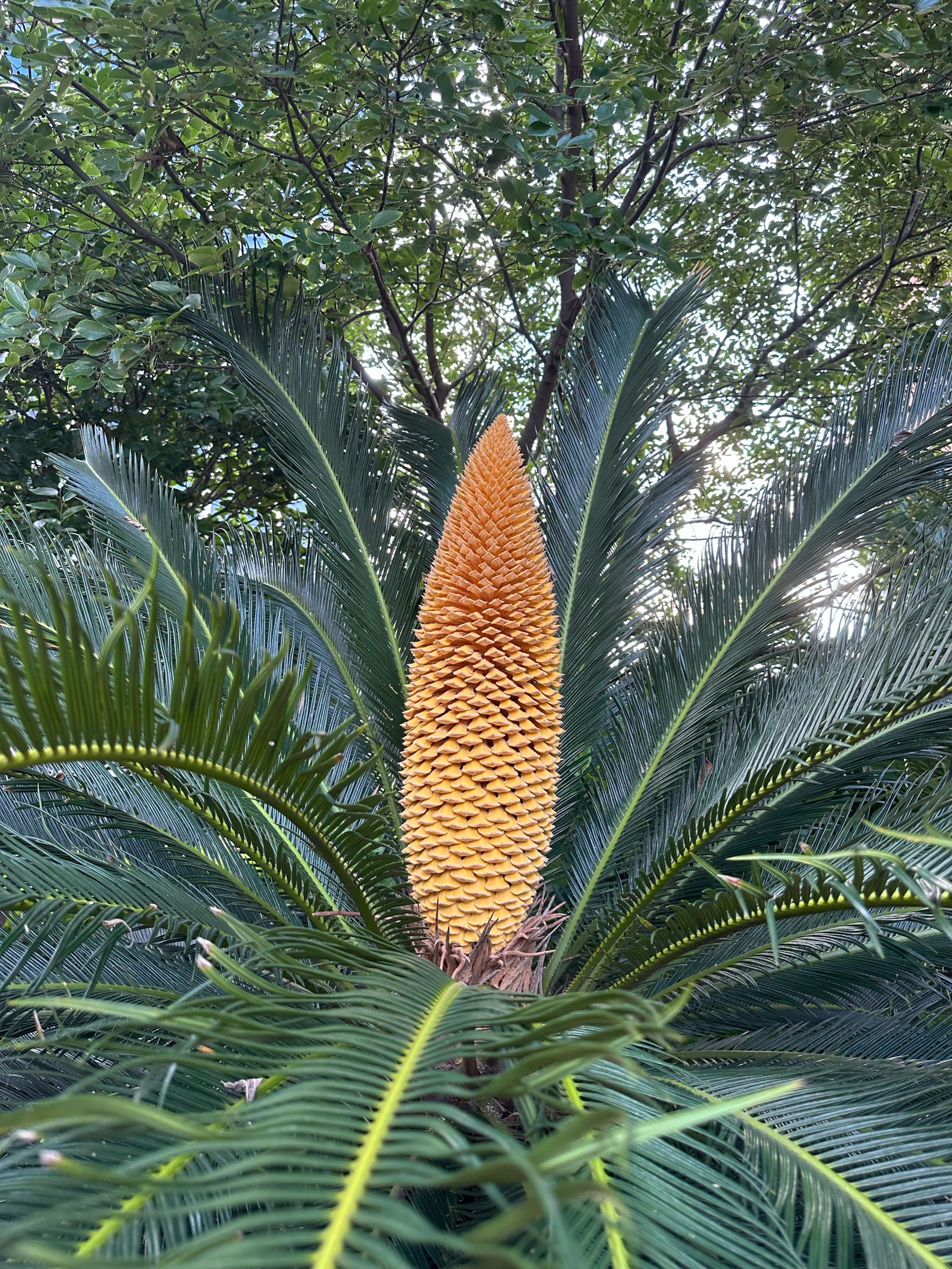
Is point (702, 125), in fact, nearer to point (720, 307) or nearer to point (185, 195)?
point (720, 307)

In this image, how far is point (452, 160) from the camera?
4109 millimetres

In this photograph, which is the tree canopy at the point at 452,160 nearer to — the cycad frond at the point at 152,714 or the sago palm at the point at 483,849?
the sago palm at the point at 483,849

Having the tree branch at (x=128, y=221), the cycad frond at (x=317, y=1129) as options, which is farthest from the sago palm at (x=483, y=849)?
the tree branch at (x=128, y=221)

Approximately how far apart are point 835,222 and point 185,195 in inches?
145

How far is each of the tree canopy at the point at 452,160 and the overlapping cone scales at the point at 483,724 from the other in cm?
125

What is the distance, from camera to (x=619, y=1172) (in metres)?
1.00

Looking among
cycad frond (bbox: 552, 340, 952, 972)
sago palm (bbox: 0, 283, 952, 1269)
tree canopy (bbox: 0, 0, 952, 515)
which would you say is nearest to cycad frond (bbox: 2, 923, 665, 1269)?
sago palm (bbox: 0, 283, 952, 1269)

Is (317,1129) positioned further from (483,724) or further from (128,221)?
(128,221)

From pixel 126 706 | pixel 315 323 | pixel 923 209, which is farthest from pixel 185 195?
pixel 923 209

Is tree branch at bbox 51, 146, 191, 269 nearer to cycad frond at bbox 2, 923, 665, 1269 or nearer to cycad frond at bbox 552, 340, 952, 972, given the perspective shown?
cycad frond at bbox 552, 340, 952, 972

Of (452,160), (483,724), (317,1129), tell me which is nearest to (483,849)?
(483,724)

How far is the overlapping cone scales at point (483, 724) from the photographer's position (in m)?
1.73

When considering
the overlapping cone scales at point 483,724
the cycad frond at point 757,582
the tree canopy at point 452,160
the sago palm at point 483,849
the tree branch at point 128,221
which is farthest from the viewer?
the tree branch at point 128,221

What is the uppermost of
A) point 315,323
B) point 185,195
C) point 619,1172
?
point 185,195
